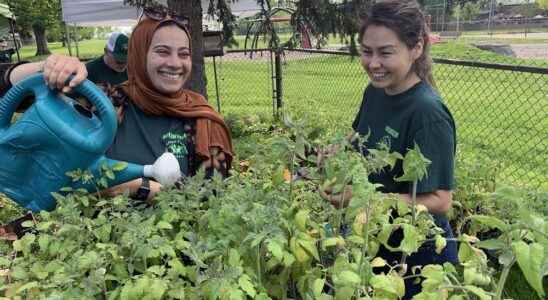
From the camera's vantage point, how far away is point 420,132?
1697mm

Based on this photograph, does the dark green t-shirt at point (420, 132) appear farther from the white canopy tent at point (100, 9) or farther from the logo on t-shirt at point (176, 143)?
the white canopy tent at point (100, 9)

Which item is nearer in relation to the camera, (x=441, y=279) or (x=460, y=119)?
(x=441, y=279)

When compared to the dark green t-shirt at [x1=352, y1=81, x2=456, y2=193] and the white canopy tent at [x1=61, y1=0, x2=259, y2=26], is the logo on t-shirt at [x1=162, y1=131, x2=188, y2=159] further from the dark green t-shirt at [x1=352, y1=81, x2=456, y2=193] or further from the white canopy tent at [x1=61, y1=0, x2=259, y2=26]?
the white canopy tent at [x1=61, y1=0, x2=259, y2=26]

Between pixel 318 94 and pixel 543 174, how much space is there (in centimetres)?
419

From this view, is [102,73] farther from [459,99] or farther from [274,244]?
[459,99]

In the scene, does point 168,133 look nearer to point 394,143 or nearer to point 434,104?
point 394,143

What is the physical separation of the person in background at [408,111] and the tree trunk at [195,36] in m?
3.34

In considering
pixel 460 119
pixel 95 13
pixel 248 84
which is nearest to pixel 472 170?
pixel 460 119

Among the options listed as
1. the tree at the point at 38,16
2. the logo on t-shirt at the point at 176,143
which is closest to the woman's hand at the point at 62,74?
the logo on t-shirt at the point at 176,143

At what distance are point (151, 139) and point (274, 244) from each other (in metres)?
1.05

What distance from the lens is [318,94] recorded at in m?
8.61

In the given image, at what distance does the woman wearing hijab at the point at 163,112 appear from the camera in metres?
1.86

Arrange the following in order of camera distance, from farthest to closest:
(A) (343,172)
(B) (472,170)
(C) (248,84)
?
1. (C) (248,84)
2. (B) (472,170)
3. (A) (343,172)

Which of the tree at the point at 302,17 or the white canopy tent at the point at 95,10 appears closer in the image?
the tree at the point at 302,17
